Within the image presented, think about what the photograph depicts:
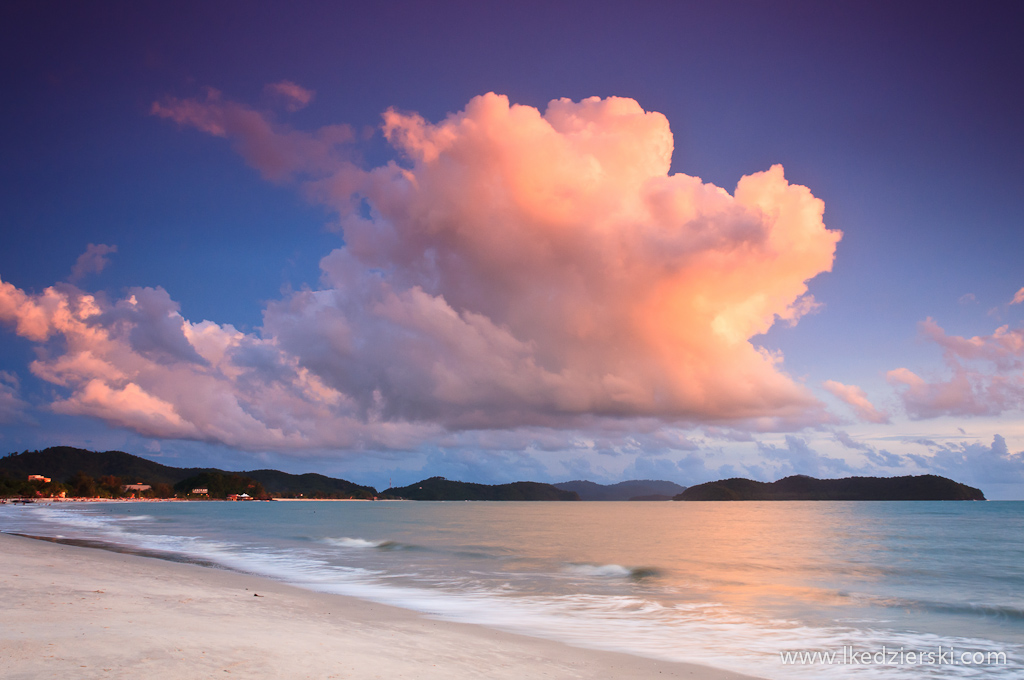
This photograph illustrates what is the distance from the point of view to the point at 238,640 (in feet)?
31.7

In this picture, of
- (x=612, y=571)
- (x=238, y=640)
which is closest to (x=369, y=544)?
(x=612, y=571)

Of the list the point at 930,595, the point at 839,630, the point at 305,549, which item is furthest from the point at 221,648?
the point at 305,549

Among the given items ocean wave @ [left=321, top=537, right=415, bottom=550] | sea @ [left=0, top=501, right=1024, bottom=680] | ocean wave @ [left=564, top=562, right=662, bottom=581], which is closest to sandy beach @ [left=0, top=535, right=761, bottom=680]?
sea @ [left=0, top=501, right=1024, bottom=680]

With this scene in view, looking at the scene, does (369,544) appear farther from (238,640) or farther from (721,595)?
(238,640)

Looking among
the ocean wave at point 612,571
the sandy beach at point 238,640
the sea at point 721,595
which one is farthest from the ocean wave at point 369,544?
the sandy beach at point 238,640

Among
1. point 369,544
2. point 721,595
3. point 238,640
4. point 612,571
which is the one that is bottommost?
point 369,544

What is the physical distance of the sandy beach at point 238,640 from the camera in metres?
7.68

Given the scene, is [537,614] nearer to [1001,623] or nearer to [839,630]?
[839,630]

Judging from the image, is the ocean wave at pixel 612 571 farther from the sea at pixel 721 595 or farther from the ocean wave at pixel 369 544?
the ocean wave at pixel 369 544

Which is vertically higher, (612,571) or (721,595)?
(721,595)

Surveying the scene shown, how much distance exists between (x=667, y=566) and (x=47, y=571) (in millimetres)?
29550

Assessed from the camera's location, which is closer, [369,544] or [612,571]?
[612,571]

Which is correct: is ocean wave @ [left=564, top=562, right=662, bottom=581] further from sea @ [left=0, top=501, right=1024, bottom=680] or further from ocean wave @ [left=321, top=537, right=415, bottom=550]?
ocean wave @ [left=321, top=537, right=415, bottom=550]

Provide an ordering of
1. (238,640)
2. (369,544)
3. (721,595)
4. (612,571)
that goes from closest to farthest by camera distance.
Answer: (238,640), (721,595), (612,571), (369,544)
